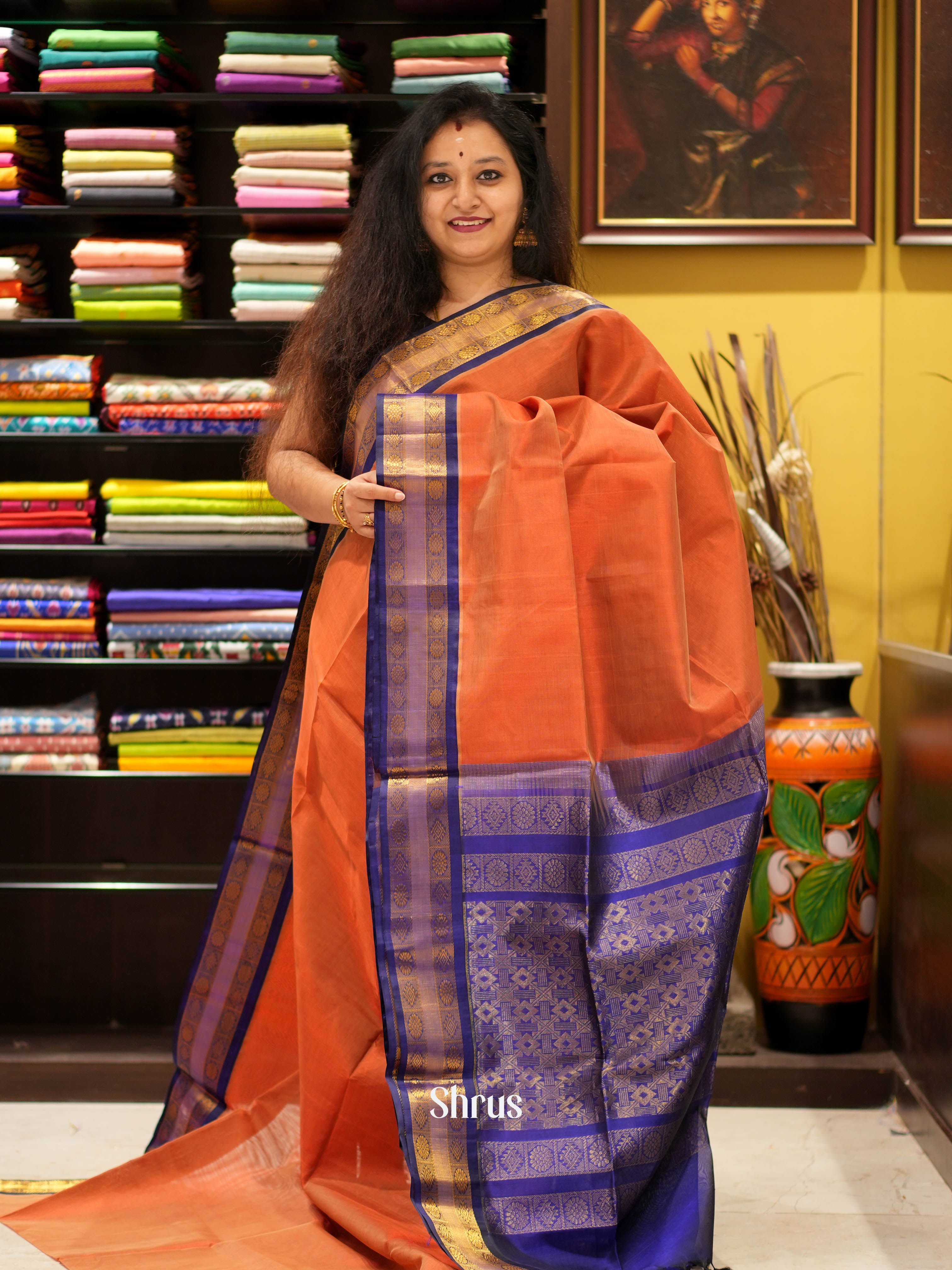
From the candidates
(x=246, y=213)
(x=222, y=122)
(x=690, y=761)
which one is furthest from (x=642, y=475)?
(x=222, y=122)

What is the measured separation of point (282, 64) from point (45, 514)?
1.07 m

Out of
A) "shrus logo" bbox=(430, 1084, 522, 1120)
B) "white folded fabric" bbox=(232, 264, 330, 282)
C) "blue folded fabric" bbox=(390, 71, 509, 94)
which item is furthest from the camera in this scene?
"white folded fabric" bbox=(232, 264, 330, 282)

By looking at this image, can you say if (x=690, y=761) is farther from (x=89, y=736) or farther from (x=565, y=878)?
(x=89, y=736)

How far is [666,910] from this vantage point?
5.45 feet

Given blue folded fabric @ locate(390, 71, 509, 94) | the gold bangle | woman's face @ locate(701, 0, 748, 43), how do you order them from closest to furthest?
the gold bangle, blue folded fabric @ locate(390, 71, 509, 94), woman's face @ locate(701, 0, 748, 43)

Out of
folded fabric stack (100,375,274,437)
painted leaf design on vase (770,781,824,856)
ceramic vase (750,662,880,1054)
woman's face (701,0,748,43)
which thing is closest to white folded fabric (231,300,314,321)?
folded fabric stack (100,375,274,437)

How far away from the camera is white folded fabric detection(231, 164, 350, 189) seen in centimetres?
258

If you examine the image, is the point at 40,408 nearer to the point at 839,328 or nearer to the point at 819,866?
the point at 839,328

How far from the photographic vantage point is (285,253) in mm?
2607

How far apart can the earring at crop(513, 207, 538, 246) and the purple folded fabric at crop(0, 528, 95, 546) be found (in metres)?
1.21

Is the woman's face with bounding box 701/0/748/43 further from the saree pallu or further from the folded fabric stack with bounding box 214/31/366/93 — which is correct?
the saree pallu

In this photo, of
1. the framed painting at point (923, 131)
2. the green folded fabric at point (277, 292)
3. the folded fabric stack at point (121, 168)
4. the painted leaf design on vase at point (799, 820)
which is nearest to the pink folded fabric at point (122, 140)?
the folded fabric stack at point (121, 168)

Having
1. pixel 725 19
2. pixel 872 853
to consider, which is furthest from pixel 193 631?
pixel 725 19

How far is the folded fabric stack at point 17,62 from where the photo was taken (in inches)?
101
